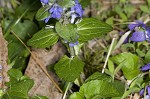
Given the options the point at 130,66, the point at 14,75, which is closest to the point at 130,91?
the point at 130,66

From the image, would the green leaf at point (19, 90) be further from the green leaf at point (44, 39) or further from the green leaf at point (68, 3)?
the green leaf at point (68, 3)

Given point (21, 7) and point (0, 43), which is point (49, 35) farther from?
point (21, 7)

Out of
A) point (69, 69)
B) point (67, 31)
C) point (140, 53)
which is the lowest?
point (140, 53)

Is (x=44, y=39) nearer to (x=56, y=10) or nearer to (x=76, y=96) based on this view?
(x=56, y=10)

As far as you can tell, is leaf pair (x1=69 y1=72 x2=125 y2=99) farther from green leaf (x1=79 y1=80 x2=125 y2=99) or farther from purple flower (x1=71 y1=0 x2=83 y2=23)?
purple flower (x1=71 y1=0 x2=83 y2=23)

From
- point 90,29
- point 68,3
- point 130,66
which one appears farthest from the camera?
point 130,66
